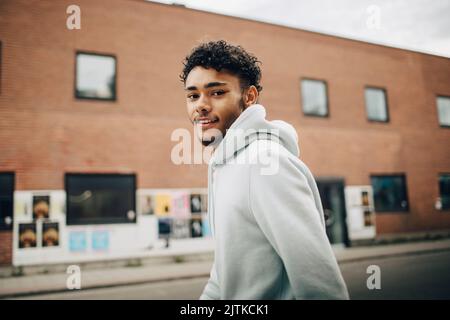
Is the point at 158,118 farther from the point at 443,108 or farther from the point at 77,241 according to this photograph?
Answer: the point at 443,108

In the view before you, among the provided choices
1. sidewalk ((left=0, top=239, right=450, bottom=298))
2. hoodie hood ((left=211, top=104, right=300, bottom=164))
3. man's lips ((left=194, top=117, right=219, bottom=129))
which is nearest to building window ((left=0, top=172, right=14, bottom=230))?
sidewalk ((left=0, top=239, right=450, bottom=298))

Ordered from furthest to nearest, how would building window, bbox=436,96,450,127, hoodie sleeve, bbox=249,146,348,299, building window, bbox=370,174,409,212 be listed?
1. building window, bbox=436,96,450,127
2. building window, bbox=370,174,409,212
3. hoodie sleeve, bbox=249,146,348,299

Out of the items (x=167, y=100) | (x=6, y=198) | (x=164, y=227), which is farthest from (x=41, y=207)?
(x=167, y=100)

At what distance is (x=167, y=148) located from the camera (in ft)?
36.2

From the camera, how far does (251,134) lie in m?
1.31

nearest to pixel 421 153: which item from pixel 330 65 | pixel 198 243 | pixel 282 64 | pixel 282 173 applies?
pixel 330 65

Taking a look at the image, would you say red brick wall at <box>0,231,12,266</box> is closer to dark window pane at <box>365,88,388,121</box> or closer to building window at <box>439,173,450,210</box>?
dark window pane at <box>365,88,388,121</box>

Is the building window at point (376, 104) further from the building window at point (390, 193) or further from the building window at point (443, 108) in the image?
the building window at point (390, 193)

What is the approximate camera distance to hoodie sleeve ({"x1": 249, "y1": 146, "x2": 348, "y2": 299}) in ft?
3.49

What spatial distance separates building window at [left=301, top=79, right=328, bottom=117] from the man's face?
12.5 meters

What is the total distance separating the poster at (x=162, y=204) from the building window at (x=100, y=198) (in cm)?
68

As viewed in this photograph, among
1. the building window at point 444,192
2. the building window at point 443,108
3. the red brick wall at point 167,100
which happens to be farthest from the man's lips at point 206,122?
the building window at point 444,192

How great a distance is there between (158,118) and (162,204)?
267cm

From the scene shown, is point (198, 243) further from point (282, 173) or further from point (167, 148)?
point (282, 173)
